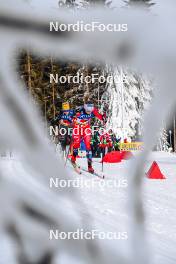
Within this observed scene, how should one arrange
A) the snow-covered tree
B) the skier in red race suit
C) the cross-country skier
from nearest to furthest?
1. the snow-covered tree
2. the cross-country skier
3. the skier in red race suit

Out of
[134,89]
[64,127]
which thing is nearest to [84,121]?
[64,127]

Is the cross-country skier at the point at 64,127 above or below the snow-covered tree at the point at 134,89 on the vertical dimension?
below

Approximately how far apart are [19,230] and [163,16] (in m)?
0.31

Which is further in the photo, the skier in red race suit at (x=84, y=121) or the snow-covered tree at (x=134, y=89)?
the skier in red race suit at (x=84, y=121)

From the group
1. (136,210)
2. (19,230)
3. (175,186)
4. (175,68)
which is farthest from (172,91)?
(175,186)

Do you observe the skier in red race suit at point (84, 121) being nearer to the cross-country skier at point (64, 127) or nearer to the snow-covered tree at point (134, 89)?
the cross-country skier at point (64, 127)

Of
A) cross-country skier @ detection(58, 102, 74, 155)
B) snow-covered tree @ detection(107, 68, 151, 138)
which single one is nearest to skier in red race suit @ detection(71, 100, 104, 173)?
cross-country skier @ detection(58, 102, 74, 155)

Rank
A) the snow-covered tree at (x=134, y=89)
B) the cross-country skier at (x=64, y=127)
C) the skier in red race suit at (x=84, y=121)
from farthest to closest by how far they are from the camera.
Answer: the skier in red race suit at (x=84, y=121), the cross-country skier at (x=64, y=127), the snow-covered tree at (x=134, y=89)

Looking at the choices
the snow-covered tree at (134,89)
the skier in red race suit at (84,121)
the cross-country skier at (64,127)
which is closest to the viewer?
the snow-covered tree at (134,89)

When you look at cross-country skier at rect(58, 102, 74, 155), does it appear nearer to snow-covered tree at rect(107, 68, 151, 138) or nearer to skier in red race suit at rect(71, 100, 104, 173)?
skier in red race suit at rect(71, 100, 104, 173)

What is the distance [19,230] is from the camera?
23.6 inches

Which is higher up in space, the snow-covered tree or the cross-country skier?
the snow-covered tree

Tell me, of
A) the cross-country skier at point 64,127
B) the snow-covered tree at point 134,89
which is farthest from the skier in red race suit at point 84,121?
the snow-covered tree at point 134,89

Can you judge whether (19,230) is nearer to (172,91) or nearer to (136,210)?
(136,210)
